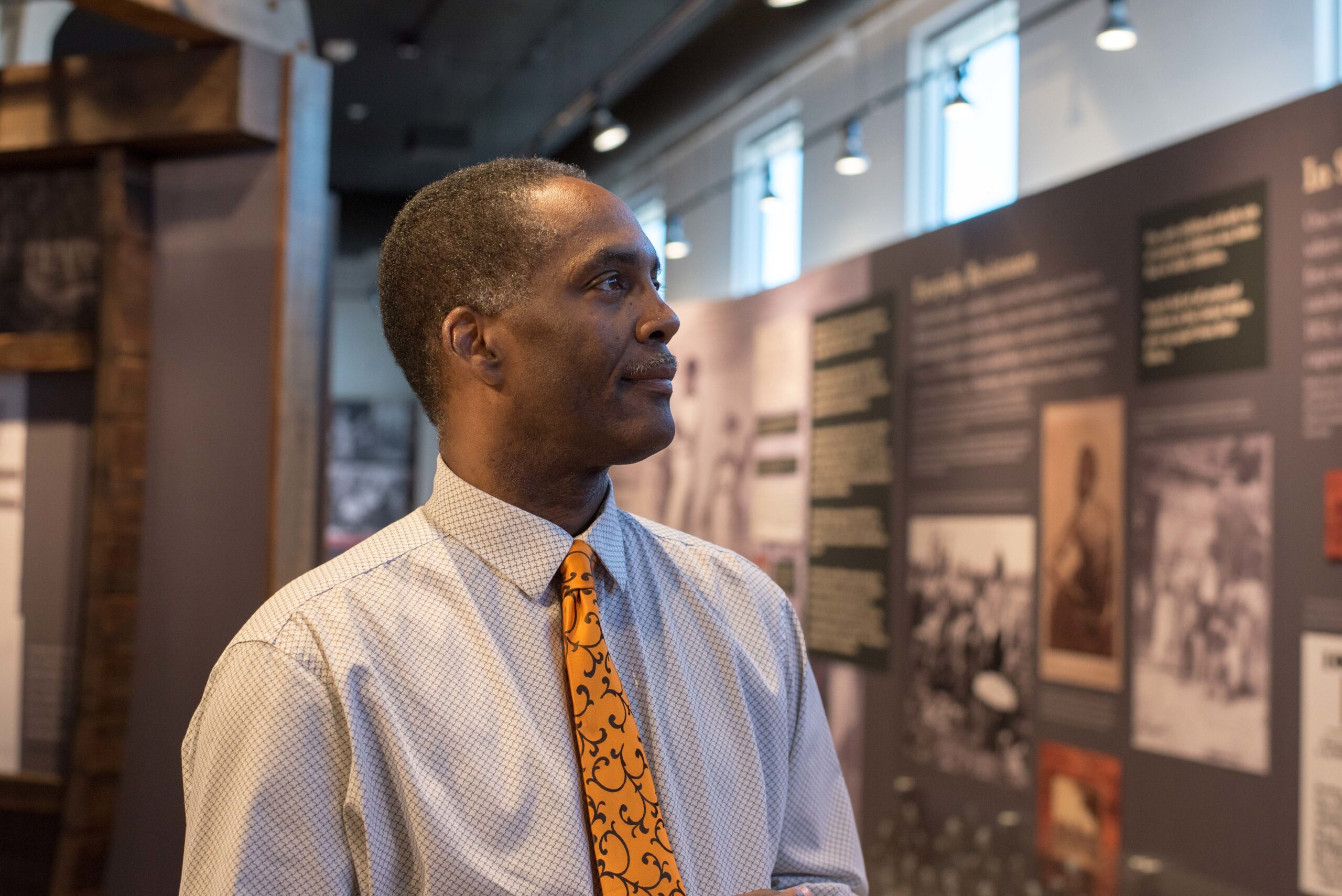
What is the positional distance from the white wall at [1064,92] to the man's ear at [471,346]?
347cm

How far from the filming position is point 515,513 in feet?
4.93

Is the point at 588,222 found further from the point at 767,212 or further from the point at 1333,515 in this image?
the point at 767,212

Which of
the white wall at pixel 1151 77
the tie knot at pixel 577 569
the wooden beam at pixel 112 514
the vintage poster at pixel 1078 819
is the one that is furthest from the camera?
the white wall at pixel 1151 77

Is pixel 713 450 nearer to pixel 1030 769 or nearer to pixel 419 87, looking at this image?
pixel 1030 769

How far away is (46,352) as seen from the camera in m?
3.78

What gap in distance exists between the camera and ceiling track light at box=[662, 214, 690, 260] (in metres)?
8.45

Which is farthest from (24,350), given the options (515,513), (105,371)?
(515,513)

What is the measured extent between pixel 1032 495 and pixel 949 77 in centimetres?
325

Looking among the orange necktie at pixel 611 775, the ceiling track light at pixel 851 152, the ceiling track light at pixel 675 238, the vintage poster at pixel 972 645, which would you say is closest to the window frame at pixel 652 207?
the ceiling track light at pixel 675 238

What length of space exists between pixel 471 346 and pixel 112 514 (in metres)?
2.40

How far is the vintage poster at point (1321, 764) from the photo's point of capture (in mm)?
3234

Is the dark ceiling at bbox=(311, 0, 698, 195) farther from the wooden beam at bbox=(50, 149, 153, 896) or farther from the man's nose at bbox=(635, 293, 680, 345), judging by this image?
the man's nose at bbox=(635, 293, 680, 345)

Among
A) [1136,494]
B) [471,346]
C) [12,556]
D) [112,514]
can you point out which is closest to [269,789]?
[471,346]

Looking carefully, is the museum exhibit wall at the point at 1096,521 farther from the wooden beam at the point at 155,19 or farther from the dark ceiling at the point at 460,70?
the dark ceiling at the point at 460,70
